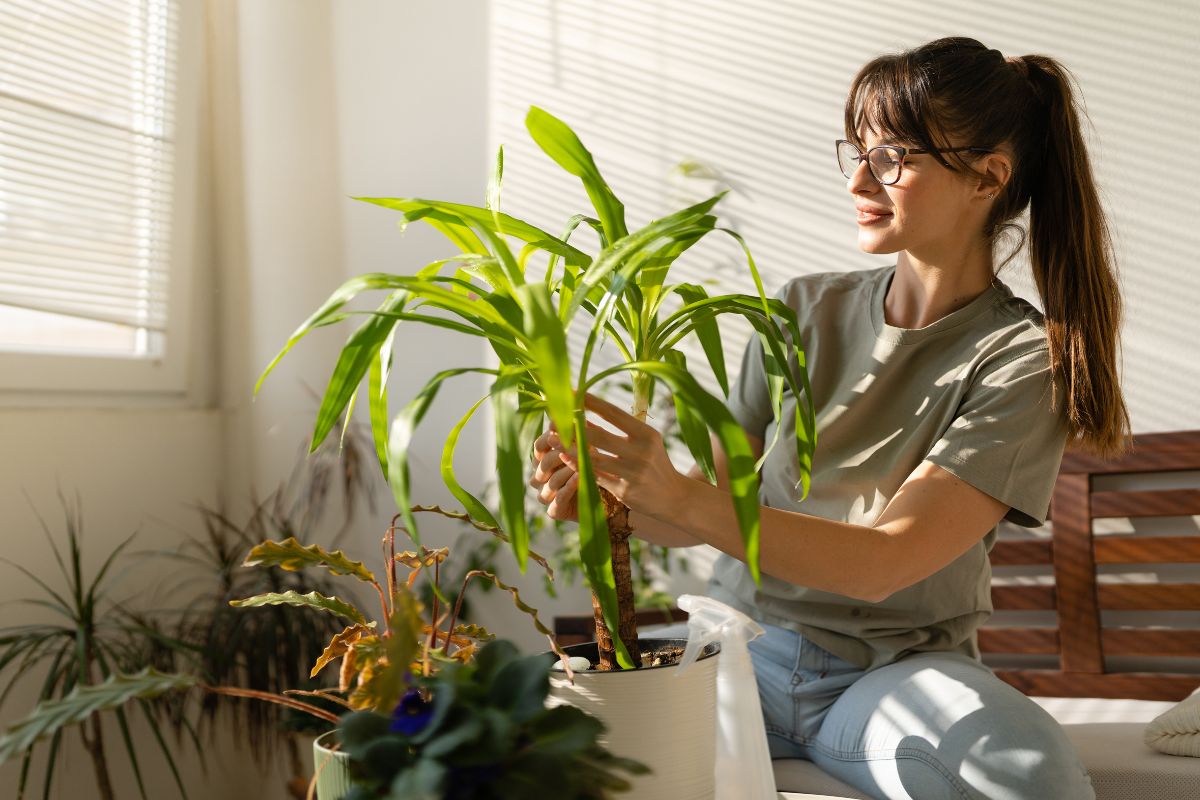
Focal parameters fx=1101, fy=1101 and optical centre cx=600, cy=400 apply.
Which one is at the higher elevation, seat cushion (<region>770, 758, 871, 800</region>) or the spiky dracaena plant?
the spiky dracaena plant

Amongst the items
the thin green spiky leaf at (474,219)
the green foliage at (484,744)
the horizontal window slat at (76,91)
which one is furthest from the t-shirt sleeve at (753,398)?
the horizontal window slat at (76,91)

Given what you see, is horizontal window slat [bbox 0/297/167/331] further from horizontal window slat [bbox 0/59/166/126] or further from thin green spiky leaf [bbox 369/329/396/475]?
thin green spiky leaf [bbox 369/329/396/475]

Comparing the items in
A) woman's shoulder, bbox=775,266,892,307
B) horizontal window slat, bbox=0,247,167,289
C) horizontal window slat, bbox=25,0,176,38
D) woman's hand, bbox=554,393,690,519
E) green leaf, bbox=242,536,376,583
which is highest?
horizontal window slat, bbox=25,0,176,38

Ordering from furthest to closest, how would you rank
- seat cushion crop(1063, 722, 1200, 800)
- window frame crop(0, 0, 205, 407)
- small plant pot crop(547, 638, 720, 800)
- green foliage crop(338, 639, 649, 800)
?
1. window frame crop(0, 0, 205, 407)
2. seat cushion crop(1063, 722, 1200, 800)
3. small plant pot crop(547, 638, 720, 800)
4. green foliage crop(338, 639, 649, 800)

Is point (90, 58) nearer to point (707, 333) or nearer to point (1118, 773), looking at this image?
point (707, 333)

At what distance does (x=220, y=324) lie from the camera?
3191mm

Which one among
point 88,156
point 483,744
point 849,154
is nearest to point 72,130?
point 88,156

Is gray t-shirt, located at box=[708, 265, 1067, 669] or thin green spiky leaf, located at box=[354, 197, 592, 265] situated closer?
thin green spiky leaf, located at box=[354, 197, 592, 265]

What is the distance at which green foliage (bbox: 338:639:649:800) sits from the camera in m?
0.71

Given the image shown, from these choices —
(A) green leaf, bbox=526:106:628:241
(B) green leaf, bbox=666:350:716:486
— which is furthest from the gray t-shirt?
(A) green leaf, bbox=526:106:628:241

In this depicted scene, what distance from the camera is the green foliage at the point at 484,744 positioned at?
0.71 meters

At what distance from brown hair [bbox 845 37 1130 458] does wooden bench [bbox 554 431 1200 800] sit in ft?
2.68

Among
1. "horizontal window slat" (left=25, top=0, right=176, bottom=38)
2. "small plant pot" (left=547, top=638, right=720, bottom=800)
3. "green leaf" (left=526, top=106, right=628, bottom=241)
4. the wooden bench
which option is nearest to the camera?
"small plant pot" (left=547, top=638, right=720, bottom=800)

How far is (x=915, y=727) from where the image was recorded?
1420 mm
